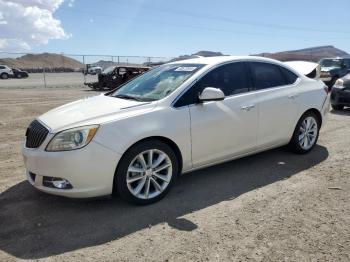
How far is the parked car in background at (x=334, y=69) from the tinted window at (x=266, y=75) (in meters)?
14.6

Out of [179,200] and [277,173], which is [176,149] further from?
[277,173]

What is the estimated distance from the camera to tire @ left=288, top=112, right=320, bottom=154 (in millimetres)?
5867

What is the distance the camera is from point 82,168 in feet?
12.5

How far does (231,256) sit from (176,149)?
5.14 feet

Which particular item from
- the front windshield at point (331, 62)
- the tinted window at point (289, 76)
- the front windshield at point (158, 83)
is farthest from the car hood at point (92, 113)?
the front windshield at point (331, 62)

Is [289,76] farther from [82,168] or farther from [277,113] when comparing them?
[82,168]

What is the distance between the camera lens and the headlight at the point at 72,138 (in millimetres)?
3822

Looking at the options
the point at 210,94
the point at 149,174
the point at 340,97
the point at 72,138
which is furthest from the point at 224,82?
the point at 340,97

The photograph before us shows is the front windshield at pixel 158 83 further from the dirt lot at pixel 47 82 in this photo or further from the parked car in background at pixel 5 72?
the parked car in background at pixel 5 72

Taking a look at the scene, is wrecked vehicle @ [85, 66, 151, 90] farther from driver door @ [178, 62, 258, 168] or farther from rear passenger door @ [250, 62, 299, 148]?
driver door @ [178, 62, 258, 168]

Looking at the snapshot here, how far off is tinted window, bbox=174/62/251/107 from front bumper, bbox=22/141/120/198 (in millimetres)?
1101

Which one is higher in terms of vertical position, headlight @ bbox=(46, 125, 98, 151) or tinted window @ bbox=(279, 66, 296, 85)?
tinted window @ bbox=(279, 66, 296, 85)

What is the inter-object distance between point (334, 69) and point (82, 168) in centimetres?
1866

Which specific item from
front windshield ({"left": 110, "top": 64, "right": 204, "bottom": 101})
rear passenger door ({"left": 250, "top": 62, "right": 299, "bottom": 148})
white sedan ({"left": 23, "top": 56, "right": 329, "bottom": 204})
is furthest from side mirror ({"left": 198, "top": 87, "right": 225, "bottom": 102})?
rear passenger door ({"left": 250, "top": 62, "right": 299, "bottom": 148})
